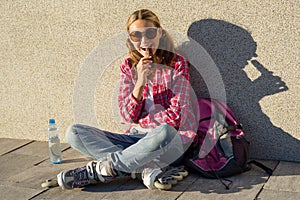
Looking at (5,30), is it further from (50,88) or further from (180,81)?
(180,81)

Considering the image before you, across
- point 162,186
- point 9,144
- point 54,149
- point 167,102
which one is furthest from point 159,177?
point 9,144

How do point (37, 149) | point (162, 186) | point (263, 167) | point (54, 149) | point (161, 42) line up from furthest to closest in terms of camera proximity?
point (37, 149)
point (54, 149)
point (161, 42)
point (263, 167)
point (162, 186)

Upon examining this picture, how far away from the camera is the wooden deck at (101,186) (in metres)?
2.95

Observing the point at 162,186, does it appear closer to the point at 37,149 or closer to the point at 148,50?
the point at 148,50

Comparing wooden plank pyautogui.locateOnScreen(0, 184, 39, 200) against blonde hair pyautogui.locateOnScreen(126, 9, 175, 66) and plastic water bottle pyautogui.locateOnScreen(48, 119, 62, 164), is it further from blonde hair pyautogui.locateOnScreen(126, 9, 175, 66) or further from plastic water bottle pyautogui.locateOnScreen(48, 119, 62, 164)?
blonde hair pyautogui.locateOnScreen(126, 9, 175, 66)

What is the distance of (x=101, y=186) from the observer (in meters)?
3.24

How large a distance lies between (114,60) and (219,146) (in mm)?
1171

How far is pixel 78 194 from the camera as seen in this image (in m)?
3.16

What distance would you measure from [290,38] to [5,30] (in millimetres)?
2568

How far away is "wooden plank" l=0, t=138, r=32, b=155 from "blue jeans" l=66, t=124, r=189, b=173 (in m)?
1.18

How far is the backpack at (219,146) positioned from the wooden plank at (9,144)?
1.81 metres

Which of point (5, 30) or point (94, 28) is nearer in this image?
point (94, 28)

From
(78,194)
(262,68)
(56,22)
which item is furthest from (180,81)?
(56,22)

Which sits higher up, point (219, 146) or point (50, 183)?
point (219, 146)
